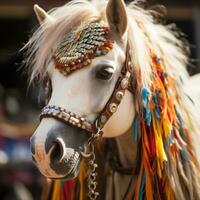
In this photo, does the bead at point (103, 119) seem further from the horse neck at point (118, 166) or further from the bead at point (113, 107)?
the horse neck at point (118, 166)

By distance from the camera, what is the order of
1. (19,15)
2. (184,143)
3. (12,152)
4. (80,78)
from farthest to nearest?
(19,15) < (12,152) < (184,143) < (80,78)

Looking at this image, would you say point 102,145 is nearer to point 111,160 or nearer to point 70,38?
point 111,160

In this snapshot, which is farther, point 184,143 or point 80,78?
point 184,143

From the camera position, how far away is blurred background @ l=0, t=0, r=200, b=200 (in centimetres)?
626

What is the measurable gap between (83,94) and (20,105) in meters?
5.02

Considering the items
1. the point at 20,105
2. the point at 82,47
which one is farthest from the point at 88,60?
the point at 20,105

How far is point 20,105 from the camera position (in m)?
7.34

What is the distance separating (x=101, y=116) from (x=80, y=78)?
0.54 feet

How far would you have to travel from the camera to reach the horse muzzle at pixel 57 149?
7.50ft

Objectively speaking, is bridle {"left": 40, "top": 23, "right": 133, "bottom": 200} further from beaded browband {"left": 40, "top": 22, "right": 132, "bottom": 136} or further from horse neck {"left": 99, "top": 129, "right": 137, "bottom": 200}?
horse neck {"left": 99, "top": 129, "right": 137, "bottom": 200}

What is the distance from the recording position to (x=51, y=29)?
2.59 meters

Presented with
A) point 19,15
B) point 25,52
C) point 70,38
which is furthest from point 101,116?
point 19,15

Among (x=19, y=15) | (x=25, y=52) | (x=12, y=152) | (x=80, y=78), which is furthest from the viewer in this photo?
(x=19, y=15)

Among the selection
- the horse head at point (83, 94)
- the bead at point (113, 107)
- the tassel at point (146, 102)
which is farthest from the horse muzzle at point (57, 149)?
the tassel at point (146, 102)
